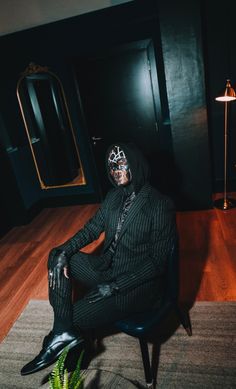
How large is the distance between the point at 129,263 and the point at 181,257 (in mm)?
1347

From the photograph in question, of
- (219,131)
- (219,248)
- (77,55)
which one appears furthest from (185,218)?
(77,55)

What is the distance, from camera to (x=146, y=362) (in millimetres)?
1762

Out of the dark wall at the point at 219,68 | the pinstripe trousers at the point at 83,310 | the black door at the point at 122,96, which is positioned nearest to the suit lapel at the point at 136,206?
the pinstripe trousers at the point at 83,310

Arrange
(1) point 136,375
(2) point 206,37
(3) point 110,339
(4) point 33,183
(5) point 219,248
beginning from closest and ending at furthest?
(1) point 136,375 < (3) point 110,339 < (5) point 219,248 < (2) point 206,37 < (4) point 33,183

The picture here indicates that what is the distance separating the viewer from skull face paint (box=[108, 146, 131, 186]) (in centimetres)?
186

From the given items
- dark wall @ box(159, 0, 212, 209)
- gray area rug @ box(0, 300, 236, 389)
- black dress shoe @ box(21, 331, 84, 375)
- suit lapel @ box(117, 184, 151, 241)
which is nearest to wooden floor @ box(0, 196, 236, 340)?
gray area rug @ box(0, 300, 236, 389)

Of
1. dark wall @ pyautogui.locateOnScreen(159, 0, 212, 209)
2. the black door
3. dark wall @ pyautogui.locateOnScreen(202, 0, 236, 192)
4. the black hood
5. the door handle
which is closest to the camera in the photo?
the black hood

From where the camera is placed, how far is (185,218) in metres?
3.87

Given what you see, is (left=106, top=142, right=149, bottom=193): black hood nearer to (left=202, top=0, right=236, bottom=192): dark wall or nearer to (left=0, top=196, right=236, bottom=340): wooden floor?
(left=0, top=196, right=236, bottom=340): wooden floor

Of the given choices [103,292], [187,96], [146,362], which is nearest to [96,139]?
[187,96]

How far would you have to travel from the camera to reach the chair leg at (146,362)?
173 centimetres

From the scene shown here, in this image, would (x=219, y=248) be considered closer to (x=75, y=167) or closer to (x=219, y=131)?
(x=219, y=131)

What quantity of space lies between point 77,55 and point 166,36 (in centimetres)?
137

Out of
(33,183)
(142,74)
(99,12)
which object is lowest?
(33,183)
